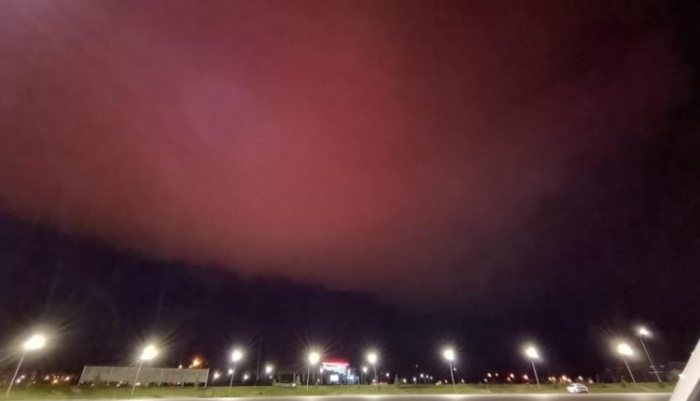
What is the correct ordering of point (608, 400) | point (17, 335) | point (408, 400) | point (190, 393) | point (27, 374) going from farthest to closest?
point (27, 374), point (17, 335), point (190, 393), point (408, 400), point (608, 400)

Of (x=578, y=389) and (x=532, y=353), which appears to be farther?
(x=532, y=353)

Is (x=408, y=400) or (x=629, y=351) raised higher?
(x=629, y=351)

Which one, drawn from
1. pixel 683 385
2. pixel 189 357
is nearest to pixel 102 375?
pixel 189 357

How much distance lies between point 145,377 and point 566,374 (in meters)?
112

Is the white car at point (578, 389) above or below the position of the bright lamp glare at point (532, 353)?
below

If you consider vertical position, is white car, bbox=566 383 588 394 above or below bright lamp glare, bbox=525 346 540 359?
below

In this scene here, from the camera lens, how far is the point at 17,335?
70.7 meters

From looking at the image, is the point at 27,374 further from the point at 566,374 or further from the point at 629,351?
the point at 566,374

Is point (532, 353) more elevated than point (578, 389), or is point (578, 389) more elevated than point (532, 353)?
point (532, 353)

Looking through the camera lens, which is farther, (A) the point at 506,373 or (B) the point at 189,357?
(A) the point at 506,373

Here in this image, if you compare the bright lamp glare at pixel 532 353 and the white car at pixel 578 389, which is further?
the bright lamp glare at pixel 532 353

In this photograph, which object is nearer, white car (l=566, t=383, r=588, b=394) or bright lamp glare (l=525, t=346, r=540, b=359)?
white car (l=566, t=383, r=588, b=394)

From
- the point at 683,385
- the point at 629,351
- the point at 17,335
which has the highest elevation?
the point at 17,335

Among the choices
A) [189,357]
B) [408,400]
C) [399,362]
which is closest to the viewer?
[408,400]
